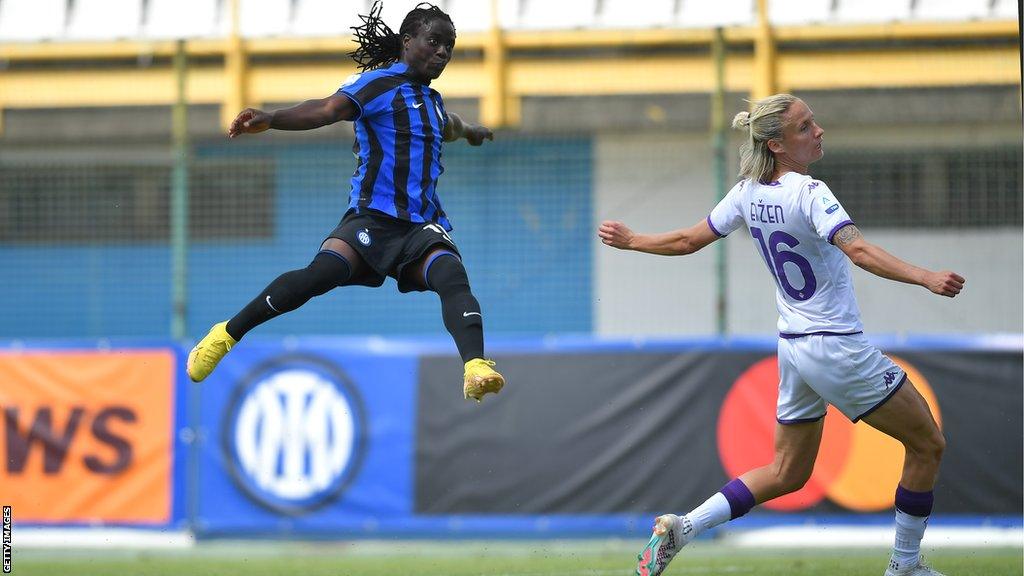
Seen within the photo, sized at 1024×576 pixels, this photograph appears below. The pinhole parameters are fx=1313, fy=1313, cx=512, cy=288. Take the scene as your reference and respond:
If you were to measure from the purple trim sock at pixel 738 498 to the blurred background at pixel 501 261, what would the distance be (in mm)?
3677

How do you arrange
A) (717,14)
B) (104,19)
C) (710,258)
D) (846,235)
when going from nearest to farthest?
(846,235) → (717,14) → (104,19) → (710,258)

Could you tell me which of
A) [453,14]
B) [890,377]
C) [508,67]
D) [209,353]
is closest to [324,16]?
[453,14]

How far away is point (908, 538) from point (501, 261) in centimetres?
584

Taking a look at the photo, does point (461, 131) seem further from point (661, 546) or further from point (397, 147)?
point (661, 546)

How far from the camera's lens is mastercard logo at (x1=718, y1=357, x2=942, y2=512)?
9188 millimetres

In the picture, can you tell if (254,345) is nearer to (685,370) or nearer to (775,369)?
(685,370)

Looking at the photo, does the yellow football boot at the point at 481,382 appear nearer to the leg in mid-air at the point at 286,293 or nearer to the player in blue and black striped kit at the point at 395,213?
the player in blue and black striped kit at the point at 395,213

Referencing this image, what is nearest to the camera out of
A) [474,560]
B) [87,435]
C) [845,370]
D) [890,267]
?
[890,267]

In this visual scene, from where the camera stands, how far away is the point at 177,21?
395 inches

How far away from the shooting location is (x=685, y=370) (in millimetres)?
9648

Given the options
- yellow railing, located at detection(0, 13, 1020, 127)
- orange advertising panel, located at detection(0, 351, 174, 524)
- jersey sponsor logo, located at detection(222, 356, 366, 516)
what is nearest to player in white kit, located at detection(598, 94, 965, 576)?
jersey sponsor logo, located at detection(222, 356, 366, 516)

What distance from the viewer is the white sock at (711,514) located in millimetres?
5633

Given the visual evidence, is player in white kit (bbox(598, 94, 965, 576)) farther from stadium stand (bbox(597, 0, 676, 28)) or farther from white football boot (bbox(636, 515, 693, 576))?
stadium stand (bbox(597, 0, 676, 28))

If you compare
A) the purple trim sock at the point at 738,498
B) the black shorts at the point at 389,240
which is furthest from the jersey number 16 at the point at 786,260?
the black shorts at the point at 389,240
